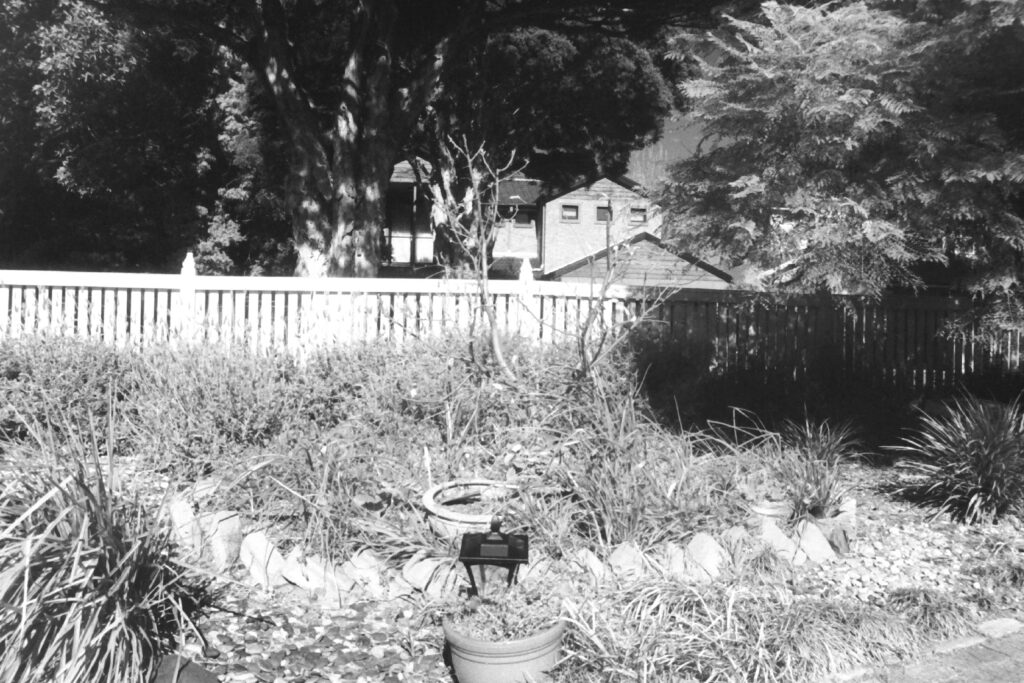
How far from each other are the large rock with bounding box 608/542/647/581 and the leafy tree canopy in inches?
123

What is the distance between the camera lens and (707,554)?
4.96 m

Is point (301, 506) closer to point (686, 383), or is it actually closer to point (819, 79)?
point (686, 383)

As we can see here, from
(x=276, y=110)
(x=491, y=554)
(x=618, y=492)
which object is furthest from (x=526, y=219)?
(x=491, y=554)

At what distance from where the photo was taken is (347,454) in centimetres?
546

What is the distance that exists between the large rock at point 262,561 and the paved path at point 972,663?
8.92 feet

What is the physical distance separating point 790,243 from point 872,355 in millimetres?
3734

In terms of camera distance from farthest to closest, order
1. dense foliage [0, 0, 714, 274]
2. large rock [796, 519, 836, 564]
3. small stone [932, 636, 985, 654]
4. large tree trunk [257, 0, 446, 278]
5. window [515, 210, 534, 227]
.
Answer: window [515, 210, 534, 227], dense foliage [0, 0, 714, 274], large tree trunk [257, 0, 446, 278], large rock [796, 519, 836, 564], small stone [932, 636, 985, 654]

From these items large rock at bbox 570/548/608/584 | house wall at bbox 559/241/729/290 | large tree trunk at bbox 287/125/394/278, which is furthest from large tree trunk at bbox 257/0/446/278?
large rock at bbox 570/548/608/584

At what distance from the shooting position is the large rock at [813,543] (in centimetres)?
532

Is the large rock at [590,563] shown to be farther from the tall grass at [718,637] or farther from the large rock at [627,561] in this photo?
the tall grass at [718,637]

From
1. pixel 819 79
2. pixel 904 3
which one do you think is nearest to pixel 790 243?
pixel 819 79

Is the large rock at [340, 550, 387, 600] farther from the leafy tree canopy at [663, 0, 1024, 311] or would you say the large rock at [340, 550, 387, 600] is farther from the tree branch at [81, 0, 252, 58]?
the tree branch at [81, 0, 252, 58]

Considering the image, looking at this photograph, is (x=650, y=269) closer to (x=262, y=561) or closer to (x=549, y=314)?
(x=549, y=314)

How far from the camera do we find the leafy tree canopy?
Result: 256 inches
